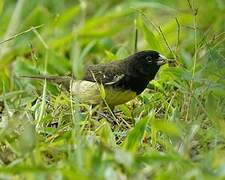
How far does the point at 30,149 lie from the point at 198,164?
67cm

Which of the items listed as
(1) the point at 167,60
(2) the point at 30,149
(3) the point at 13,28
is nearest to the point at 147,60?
(1) the point at 167,60

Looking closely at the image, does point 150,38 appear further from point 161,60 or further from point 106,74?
point 106,74

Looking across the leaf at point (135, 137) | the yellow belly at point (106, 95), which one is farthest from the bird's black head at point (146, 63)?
the leaf at point (135, 137)

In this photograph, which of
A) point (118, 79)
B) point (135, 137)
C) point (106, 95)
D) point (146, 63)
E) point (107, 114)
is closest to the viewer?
point (135, 137)

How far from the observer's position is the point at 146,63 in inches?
245

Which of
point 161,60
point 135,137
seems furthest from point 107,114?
point 135,137

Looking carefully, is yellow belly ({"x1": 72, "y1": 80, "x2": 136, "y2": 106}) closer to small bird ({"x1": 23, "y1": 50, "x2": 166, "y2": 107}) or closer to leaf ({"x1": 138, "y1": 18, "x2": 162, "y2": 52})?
small bird ({"x1": 23, "y1": 50, "x2": 166, "y2": 107})

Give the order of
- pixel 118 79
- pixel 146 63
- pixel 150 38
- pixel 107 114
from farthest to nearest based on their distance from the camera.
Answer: pixel 150 38, pixel 146 63, pixel 118 79, pixel 107 114

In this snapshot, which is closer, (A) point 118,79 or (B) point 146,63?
(A) point 118,79

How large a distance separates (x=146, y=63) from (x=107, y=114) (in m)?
0.75

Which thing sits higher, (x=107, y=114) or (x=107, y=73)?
(x=107, y=73)

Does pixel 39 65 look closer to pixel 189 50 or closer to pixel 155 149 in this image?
pixel 189 50

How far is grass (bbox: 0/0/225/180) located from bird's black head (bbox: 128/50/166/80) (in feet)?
0.35

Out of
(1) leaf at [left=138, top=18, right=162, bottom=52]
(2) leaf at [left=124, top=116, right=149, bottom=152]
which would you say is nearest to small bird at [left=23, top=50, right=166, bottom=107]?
(1) leaf at [left=138, top=18, right=162, bottom=52]
